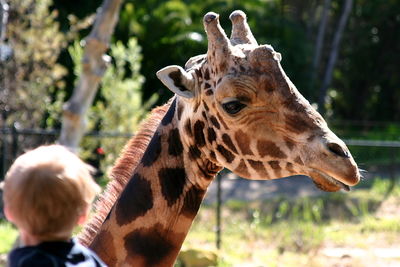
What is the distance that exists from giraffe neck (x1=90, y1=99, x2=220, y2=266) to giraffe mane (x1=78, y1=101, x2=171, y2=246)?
16cm

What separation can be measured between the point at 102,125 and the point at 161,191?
9005 millimetres

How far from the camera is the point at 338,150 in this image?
8.76 ft

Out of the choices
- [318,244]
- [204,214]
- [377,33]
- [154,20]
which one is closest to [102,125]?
[204,214]

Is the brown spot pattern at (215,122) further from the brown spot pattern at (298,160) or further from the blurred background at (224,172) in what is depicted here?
the blurred background at (224,172)

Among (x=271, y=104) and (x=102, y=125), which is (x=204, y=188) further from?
(x=102, y=125)

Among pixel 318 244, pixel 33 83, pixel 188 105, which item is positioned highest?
pixel 188 105

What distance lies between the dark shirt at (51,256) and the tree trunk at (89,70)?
538 cm

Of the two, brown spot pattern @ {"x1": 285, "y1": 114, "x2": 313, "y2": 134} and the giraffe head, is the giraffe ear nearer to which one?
the giraffe head

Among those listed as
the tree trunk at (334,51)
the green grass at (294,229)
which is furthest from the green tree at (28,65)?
the tree trunk at (334,51)

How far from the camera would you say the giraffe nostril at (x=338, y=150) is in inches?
105

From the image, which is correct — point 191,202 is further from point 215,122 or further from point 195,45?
point 195,45

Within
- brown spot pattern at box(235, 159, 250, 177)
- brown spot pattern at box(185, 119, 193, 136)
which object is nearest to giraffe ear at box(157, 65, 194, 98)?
brown spot pattern at box(185, 119, 193, 136)

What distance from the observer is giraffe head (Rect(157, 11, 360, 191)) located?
2.73m

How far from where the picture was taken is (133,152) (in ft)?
10.8
